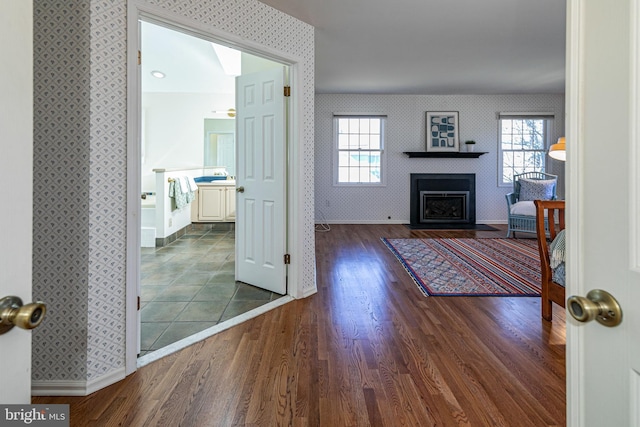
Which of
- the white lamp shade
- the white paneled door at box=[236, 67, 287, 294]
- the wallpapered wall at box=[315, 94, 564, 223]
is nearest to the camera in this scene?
the white paneled door at box=[236, 67, 287, 294]

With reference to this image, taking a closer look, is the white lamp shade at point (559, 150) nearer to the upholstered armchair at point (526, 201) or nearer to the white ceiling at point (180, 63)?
the upholstered armchair at point (526, 201)

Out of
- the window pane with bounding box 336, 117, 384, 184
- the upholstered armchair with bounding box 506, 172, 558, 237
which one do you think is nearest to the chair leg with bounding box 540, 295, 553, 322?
the upholstered armchair with bounding box 506, 172, 558, 237

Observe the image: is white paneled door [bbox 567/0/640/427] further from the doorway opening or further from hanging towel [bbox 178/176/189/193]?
hanging towel [bbox 178/176/189/193]

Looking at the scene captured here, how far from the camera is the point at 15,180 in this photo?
0.58 meters

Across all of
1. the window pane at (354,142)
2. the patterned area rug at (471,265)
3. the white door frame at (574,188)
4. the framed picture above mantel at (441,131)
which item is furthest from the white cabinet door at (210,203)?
the white door frame at (574,188)

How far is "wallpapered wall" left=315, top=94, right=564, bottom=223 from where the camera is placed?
739 centimetres

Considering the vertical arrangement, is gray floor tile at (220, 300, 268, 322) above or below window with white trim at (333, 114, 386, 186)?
below

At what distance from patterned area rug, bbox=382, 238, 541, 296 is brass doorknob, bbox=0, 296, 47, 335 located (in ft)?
9.95

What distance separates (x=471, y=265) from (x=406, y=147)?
3.76m

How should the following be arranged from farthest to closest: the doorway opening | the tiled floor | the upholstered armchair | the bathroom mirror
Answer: the bathroom mirror, the upholstered armchair, the doorway opening, the tiled floor

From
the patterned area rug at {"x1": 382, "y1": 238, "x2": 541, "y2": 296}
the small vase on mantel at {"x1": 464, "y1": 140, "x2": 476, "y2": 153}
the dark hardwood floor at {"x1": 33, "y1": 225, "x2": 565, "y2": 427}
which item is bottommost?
the dark hardwood floor at {"x1": 33, "y1": 225, "x2": 565, "y2": 427}

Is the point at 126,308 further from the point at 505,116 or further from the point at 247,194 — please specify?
the point at 505,116

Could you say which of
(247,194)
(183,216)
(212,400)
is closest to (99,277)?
(212,400)

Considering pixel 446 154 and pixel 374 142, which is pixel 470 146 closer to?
pixel 446 154
